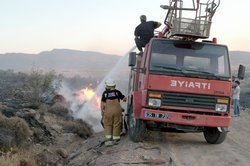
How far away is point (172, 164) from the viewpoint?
10328mm

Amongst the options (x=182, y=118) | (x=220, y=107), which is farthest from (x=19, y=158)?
(x=220, y=107)

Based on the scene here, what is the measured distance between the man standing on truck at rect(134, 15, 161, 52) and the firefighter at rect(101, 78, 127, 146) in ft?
5.12

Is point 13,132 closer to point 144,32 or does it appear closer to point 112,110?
point 112,110

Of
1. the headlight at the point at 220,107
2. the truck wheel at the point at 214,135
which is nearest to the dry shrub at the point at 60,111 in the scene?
the truck wheel at the point at 214,135

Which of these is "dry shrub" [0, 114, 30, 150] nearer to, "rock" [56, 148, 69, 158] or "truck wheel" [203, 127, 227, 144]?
"rock" [56, 148, 69, 158]

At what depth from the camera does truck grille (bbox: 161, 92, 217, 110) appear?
11445 mm

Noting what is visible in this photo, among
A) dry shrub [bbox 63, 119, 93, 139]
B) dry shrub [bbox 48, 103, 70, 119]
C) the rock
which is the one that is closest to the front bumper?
the rock

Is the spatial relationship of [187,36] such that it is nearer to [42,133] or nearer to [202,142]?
[202,142]

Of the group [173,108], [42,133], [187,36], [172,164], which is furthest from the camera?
[42,133]

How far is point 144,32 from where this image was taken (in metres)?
13.7

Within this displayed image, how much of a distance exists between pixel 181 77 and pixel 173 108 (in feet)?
2.65

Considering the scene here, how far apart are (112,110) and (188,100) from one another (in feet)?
8.08

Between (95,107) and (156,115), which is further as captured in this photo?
(95,107)

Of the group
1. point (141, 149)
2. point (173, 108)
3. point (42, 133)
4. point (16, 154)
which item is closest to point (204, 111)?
point (173, 108)
